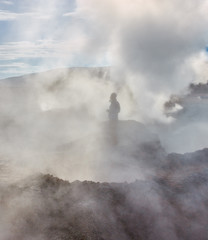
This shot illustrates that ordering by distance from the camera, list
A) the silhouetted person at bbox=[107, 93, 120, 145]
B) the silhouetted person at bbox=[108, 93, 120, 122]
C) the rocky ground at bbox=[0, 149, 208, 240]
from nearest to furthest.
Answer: the rocky ground at bbox=[0, 149, 208, 240] < the silhouetted person at bbox=[107, 93, 120, 145] < the silhouetted person at bbox=[108, 93, 120, 122]

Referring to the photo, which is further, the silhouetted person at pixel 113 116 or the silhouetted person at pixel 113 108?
the silhouetted person at pixel 113 108

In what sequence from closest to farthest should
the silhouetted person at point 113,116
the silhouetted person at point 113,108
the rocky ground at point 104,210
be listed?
the rocky ground at point 104,210 → the silhouetted person at point 113,116 → the silhouetted person at point 113,108

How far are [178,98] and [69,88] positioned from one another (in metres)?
26.6

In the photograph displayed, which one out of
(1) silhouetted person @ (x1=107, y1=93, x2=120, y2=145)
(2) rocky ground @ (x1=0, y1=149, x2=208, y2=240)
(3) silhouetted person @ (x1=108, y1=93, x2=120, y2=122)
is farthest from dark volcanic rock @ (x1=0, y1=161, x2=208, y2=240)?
(3) silhouetted person @ (x1=108, y1=93, x2=120, y2=122)

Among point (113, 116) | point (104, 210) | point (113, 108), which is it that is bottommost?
point (113, 116)

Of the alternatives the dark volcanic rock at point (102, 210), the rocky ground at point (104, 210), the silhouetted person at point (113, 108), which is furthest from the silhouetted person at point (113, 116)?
the dark volcanic rock at point (102, 210)

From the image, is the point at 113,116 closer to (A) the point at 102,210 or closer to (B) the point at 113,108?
(B) the point at 113,108

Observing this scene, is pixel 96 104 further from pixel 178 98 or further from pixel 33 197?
pixel 33 197

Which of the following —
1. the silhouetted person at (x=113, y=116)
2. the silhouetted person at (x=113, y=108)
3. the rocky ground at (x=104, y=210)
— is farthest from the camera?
the silhouetted person at (x=113, y=108)

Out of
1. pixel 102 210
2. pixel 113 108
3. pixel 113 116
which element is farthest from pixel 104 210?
pixel 113 108

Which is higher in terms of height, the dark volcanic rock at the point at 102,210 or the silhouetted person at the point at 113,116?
the dark volcanic rock at the point at 102,210

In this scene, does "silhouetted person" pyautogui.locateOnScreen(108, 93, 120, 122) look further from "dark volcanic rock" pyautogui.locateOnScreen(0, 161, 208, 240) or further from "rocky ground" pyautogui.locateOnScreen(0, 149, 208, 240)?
"dark volcanic rock" pyautogui.locateOnScreen(0, 161, 208, 240)

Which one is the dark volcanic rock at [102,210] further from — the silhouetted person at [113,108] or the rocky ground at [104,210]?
the silhouetted person at [113,108]

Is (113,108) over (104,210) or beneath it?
beneath
